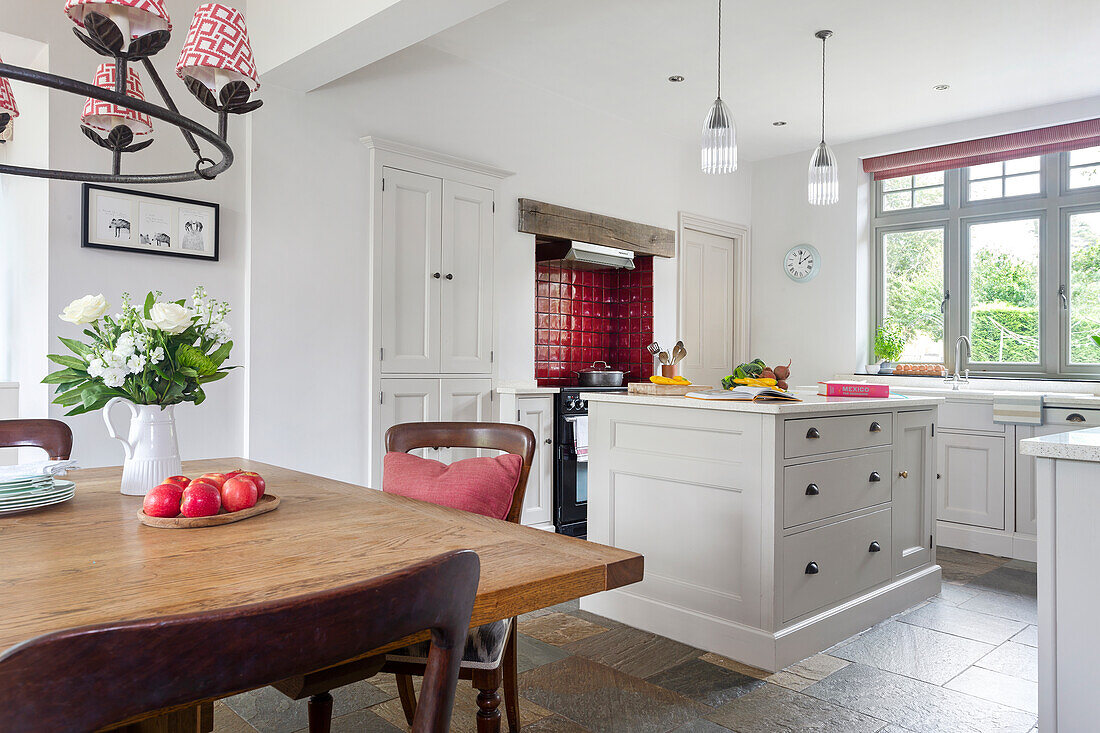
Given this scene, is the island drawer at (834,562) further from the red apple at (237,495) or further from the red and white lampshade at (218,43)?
the red and white lampshade at (218,43)

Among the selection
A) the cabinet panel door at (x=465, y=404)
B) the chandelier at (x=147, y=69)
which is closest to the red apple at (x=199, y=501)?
the chandelier at (x=147, y=69)

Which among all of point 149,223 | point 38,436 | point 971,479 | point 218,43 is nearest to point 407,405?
point 149,223

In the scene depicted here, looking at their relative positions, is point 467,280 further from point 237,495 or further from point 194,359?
point 237,495

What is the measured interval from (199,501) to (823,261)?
17.2 ft

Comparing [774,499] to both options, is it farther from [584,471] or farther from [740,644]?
[584,471]

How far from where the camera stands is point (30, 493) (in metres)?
1.47

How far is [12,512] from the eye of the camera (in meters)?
1.45

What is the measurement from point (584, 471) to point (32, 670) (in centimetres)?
405

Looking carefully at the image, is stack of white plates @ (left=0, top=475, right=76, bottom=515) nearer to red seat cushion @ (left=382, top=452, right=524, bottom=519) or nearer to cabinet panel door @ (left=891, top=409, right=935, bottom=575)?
red seat cushion @ (left=382, top=452, right=524, bottom=519)

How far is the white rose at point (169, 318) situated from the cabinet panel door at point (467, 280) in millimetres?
2498

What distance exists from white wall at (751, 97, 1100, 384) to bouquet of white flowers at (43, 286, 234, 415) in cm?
497

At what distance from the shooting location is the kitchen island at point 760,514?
256cm

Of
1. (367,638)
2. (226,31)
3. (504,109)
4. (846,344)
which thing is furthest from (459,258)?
(367,638)

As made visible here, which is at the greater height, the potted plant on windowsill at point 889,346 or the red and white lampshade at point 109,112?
the red and white lampshade at point 109,112
